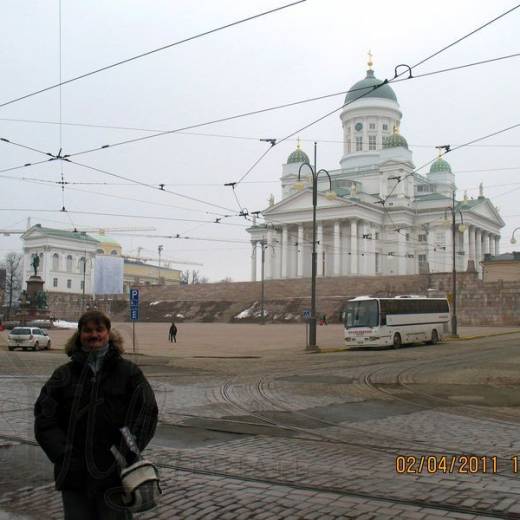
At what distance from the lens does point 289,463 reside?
6.79 metres

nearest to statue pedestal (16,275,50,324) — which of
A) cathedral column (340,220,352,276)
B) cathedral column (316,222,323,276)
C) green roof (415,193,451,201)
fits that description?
cathedral column (316,222,323,276)

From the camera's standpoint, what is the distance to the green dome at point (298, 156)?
102975mm

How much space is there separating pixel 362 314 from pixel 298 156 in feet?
249

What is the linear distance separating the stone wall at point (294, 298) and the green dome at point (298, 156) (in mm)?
30916

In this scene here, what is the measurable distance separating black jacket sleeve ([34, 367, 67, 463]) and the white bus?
26787mm

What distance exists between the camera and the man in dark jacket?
3.38 m

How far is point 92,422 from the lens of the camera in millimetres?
3396

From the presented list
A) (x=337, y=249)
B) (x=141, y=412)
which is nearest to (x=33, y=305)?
(x=337, y=249)

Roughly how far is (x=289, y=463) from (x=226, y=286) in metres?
72.9

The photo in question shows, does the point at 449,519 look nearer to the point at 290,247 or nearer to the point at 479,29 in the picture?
the point at 479,29

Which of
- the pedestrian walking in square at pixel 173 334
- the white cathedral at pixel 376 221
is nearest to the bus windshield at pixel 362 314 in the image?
the pedestrian walking in square at pixel 173 334

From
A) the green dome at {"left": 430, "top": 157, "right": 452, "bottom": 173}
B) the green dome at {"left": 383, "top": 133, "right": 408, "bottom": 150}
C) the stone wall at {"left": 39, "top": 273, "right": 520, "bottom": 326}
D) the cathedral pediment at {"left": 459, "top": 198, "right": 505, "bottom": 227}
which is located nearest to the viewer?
the stone wall at {"left": 39, "top": 273, "right": 520, "bottom": 326}

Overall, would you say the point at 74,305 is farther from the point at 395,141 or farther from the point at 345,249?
the point at 395,141

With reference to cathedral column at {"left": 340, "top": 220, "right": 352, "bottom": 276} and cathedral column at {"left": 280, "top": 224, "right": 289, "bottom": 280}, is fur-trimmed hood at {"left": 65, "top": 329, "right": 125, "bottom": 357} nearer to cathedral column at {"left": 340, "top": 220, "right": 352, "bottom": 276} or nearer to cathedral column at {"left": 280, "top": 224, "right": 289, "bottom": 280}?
cathedral column at {"left": 340, "top": 220, "right": 352, "bottom": 276}
